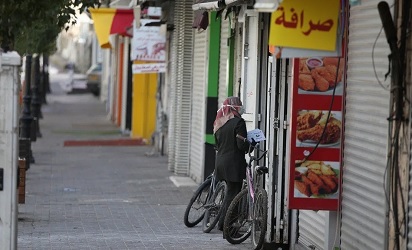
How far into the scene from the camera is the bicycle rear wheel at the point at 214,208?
1459cm

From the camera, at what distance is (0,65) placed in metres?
9.00

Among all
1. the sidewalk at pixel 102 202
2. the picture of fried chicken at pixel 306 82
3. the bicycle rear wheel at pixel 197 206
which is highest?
the picture of fried chicken at pixel 306 82

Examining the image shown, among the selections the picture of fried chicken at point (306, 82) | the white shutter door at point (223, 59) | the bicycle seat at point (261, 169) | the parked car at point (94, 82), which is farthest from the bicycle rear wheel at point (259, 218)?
the parked car at point (94, 82)

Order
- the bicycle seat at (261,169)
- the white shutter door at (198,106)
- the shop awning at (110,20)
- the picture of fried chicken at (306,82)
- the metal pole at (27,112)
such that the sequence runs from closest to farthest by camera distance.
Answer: the picture of fried chicken at (306,82)
the bicycle seat at (261,169)
the white shutter door at (198,106)
the metal pole at (27,112)
the shop awning at (110,20)

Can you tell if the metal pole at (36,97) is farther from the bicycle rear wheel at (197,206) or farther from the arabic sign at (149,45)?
the bicycle rear wheel at (197,206)

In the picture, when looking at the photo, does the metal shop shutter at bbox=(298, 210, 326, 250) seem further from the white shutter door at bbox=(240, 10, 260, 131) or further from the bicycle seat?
the white shutter door at bbox=(240, 10, 260, 131)

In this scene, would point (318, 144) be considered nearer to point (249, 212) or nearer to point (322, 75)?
point (322, 75)

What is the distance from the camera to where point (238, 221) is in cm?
1370

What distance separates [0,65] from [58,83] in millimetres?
70164

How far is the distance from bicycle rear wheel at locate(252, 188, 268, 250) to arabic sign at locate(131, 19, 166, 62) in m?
13.5

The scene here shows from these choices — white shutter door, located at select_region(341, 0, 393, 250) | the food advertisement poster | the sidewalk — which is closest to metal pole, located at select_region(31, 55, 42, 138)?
the sidewalk

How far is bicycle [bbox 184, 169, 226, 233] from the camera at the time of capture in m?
14.7

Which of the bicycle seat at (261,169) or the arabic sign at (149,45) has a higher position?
the arabic sign at (149,45)

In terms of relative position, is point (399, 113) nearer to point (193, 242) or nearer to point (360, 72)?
point (360, 72)
